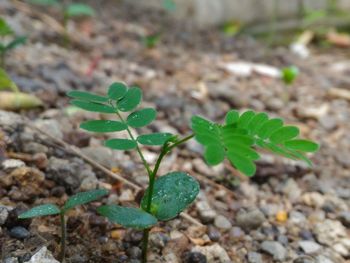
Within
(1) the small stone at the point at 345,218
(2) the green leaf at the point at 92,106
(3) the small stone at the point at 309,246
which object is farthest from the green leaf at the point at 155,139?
(1) the small stone at the point at 345,218

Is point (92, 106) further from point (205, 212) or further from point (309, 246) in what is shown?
point (309, 246)

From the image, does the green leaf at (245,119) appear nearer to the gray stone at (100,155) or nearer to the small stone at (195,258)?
the small stone at (195,258)

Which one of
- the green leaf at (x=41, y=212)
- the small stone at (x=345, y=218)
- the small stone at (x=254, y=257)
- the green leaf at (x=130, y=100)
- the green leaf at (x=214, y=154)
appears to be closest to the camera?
the green leaf at (x=214, y=154)

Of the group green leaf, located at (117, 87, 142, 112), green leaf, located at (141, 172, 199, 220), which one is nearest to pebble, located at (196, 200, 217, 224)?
green leaf, located at (141, 172, 199, 220)

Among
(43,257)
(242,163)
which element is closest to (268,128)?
(242,163)

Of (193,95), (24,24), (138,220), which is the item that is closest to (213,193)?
(138,220)

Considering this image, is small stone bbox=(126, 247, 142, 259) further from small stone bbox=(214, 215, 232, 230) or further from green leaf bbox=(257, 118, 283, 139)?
green leaf bbox=(257, 118, 283, 139)

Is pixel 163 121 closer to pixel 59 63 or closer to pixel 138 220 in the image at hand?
pixel 59 63
